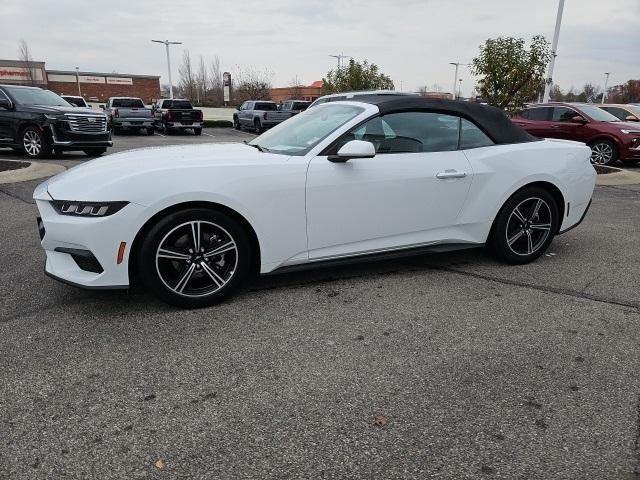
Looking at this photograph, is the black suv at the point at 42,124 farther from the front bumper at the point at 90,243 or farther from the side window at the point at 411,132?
the side window at the point at 411,132

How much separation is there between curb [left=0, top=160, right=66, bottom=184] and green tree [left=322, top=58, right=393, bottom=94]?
20.2 m

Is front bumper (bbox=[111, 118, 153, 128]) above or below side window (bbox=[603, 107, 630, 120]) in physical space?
below

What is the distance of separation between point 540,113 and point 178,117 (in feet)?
54.3

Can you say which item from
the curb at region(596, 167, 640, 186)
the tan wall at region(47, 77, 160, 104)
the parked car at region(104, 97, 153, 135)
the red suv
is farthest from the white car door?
the tan wall at region(47, 77, 160, 104)

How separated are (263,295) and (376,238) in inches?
40.3

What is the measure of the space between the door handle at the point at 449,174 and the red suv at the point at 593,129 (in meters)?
10.4

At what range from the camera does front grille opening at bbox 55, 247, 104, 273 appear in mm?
3287

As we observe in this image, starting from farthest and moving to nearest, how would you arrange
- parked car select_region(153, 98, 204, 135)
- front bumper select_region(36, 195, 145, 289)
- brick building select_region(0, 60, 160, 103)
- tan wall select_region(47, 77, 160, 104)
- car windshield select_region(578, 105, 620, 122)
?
tan wall select_region(47, 77, 160, 104) → brick building select_region(0, 60, 160, 103) → parked car select_region(153, 98, 204, 135) → car windshield select_region(578, 105, 620, 122) → front bumper select_region(36, 195, 145, 289)

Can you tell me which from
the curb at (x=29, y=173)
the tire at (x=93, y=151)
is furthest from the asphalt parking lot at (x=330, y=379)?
the tire at (x=93, y=151)

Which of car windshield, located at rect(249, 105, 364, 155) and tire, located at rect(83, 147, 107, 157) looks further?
tire, located at rect(83, 147, 107, 157)

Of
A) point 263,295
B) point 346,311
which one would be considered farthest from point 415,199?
point 263,295

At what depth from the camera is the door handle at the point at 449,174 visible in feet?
13.6

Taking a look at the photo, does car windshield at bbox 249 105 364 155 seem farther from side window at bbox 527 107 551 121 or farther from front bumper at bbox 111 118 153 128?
front bumper at bbox 111 118 153 128

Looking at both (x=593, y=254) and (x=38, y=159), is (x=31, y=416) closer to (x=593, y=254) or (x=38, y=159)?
(x=593, y=254)
